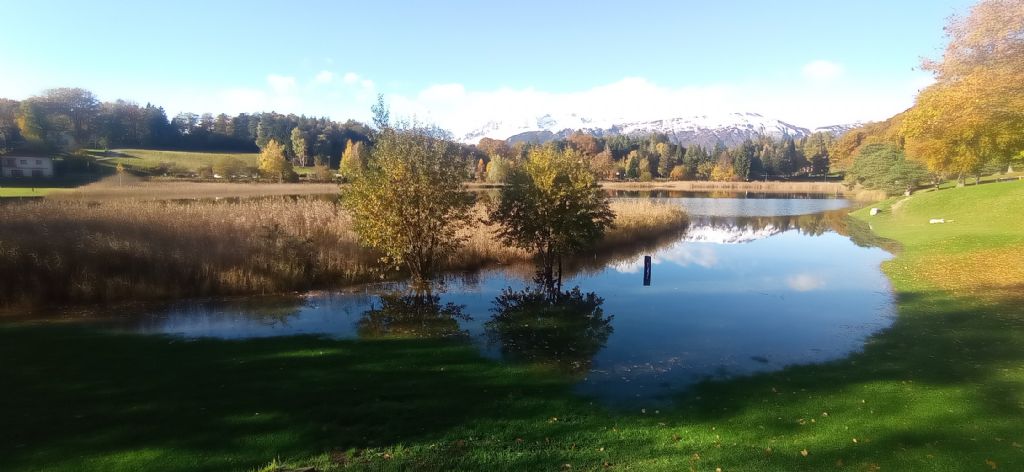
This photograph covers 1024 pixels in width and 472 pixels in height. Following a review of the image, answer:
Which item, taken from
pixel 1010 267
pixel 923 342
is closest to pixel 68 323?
pixel 923 342

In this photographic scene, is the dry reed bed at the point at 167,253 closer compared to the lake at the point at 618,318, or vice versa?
the lake at the point at 618,318

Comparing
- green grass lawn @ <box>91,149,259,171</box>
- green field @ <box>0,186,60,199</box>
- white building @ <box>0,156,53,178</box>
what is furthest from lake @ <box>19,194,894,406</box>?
green grass lawn @ <box>91,149,259,171</box>

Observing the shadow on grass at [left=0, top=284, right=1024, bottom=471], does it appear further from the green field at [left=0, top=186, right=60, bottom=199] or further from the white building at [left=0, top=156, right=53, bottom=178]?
the white building at [left=0, top=156, right=53, bottom=178]

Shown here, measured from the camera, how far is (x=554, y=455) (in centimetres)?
595

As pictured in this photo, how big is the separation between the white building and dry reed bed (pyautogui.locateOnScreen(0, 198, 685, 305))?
91.3ft

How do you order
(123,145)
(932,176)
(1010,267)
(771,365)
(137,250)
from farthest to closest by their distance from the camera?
(123,145), (932,176), (1010,267), (137,250), (771,365)

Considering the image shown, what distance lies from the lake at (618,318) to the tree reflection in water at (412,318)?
0.03 metres

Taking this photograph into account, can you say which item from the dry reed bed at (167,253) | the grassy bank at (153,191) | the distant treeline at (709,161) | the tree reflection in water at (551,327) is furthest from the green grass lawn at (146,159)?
the distant treeline at (709,161)

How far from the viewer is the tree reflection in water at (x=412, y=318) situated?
11.7 metres

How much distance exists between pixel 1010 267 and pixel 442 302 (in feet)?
59.5

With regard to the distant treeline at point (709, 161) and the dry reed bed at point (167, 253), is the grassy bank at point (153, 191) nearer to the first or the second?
the dry reed bed at point (167, 253)

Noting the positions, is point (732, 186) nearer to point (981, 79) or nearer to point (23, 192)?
point (981, 79)

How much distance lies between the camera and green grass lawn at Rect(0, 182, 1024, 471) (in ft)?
19.1

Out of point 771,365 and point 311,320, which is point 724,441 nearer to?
point 771,365
